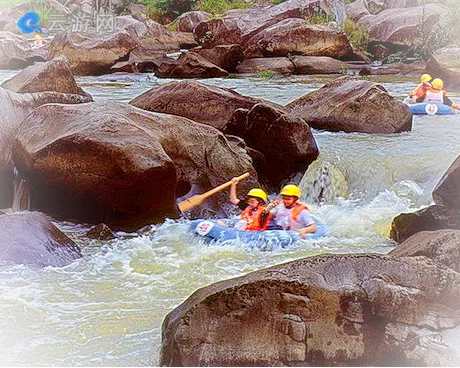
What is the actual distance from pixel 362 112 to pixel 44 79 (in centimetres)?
258

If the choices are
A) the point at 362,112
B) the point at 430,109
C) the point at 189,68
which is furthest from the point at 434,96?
the point at 189,68

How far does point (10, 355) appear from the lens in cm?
143

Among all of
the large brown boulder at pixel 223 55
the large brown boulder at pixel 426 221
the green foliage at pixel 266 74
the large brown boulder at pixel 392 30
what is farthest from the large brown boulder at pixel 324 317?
the large brown boulder at pixel 223 55

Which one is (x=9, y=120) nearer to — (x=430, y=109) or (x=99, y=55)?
(x=430, y=109)

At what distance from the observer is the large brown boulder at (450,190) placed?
2.74 meters

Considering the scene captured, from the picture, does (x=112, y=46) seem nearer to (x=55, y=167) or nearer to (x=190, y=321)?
(x=55, y=167)

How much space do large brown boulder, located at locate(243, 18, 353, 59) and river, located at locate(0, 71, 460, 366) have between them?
4.67 m

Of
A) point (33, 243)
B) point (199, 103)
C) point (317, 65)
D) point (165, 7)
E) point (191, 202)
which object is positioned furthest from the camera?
point (317, 65)

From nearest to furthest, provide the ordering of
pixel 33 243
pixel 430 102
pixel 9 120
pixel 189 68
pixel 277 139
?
1. pixel 33 243
2. pixel 9 120
3. pixel 277 139
4. pixel 430 102
5. pixel 189 68

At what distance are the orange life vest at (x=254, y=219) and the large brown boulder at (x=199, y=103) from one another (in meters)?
1.37

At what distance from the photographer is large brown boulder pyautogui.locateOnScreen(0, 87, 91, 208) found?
366 cm

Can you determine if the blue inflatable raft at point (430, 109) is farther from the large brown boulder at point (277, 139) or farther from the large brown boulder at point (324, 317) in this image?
the large brown boulder at point (324, 317)

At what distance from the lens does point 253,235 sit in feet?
10.4

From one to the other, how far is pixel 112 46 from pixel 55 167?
6363 mm
